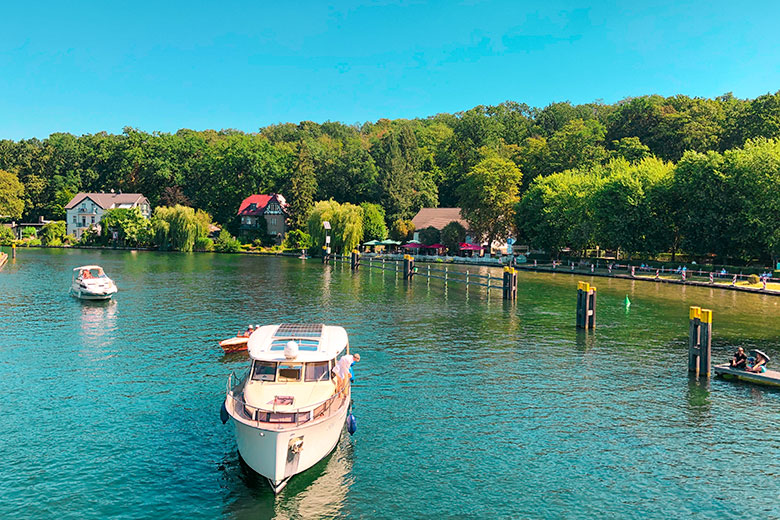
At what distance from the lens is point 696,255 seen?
8038cm

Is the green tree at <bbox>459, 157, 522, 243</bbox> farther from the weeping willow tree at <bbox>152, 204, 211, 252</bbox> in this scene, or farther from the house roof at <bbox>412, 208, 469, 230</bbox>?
the weeping willow tree at <bbox>152, 204, 211, 252</bbox>

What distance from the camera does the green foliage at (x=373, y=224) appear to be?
403 ft

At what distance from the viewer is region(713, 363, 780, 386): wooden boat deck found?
2720 cm

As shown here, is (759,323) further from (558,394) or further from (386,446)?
(386,446)

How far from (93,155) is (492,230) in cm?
11401

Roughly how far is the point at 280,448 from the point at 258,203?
126955mm

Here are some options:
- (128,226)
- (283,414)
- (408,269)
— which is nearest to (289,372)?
(283,414)

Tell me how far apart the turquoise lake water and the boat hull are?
2.15 ft

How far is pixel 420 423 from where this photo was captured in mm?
22297

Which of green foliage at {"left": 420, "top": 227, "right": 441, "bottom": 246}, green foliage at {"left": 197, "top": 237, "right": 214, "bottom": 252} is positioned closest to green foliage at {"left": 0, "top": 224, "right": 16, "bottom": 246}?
green foliage at {"left": 197, "top": 237, "right": 214, "bottom": 252}

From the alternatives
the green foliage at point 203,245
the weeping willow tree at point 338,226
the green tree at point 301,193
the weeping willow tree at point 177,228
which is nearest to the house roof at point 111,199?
the weeping willow tree at point 177,228

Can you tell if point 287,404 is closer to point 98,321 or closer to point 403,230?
point 98,321

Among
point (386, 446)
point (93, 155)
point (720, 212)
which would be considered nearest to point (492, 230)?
point (720, 212)

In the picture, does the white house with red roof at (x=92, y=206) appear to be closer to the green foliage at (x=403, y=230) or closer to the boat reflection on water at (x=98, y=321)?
the green foliage at (x=403, y=230)
